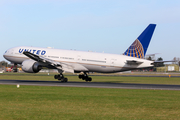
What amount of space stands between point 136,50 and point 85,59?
30.4 ft

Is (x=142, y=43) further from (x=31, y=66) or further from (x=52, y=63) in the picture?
(x=31, y=66)

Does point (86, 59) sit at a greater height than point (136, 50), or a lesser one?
lesser

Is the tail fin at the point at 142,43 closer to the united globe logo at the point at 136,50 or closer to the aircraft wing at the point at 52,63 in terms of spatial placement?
the united globe logo at the point at 136,50

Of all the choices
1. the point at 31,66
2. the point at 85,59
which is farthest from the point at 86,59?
the point at 31,66

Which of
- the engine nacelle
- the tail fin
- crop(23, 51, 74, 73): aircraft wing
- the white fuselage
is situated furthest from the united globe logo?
the engine nacelle

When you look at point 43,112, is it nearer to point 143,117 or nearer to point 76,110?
point 76,110

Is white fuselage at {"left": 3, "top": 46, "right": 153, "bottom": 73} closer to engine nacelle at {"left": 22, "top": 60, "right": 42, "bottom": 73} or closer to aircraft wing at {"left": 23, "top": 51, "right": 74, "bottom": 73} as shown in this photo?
aircraft wing at {"left": 23, "top": 51, "right": 74, "bottom": 73}

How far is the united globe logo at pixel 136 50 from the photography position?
47.3m

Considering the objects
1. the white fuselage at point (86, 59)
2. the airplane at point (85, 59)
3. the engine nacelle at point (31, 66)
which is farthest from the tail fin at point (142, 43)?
the engine nacelle at point (31, 66)

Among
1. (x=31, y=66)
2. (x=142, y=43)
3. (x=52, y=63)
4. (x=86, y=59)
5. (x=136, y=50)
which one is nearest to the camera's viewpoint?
(x=31, y=66)

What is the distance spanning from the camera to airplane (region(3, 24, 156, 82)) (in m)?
45.9

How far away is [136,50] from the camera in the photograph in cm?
4750

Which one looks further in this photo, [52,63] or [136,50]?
[136,50]

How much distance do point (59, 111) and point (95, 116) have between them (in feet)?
8.68
